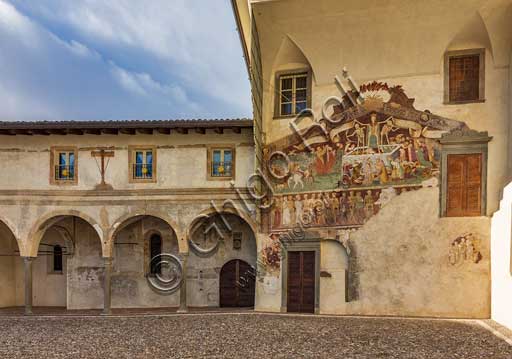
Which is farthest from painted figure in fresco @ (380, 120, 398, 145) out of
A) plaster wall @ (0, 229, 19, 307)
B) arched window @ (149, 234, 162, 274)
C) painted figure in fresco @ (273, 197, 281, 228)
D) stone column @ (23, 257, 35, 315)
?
plaster wall @ (0, 229, 19, 307)

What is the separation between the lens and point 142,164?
1361 centimetres

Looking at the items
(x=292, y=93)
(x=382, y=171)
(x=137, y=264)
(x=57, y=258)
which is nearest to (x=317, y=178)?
(x=382, y=171)

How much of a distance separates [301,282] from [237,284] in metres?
3.59

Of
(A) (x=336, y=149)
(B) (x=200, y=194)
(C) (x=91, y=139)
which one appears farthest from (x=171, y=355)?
(C) (x=91, y=139)

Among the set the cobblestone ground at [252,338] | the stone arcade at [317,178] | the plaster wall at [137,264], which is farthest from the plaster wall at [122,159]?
the cobblestone ground at [252,338]

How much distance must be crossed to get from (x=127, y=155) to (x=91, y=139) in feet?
4.91

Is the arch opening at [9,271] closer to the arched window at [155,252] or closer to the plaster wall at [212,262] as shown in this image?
the arched window at [155,252]

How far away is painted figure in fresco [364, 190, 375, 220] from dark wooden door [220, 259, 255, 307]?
5.57 metres

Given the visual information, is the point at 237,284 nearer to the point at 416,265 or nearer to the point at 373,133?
the point at 416,265

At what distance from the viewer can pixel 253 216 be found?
13.0 meters

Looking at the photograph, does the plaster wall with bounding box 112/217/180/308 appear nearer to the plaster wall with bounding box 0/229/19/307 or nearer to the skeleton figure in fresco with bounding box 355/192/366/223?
the plaster wall with bounding box 0/229/19/307

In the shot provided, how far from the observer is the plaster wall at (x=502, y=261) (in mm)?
9125

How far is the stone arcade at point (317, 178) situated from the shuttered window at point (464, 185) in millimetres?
40

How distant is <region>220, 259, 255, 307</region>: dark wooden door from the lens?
1475 centimetres
